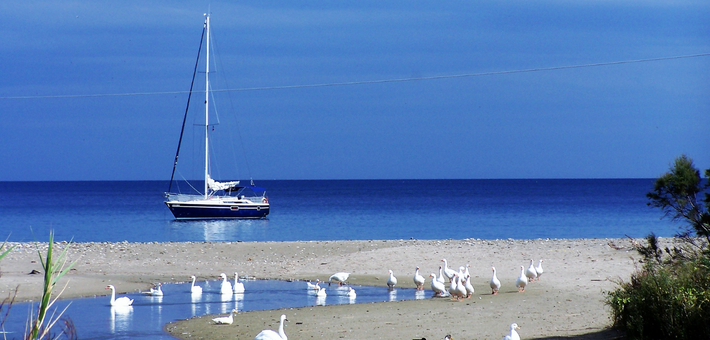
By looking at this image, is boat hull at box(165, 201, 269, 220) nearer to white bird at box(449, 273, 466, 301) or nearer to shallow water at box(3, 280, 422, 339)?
shallow water at box(3, 280, 422, 339)

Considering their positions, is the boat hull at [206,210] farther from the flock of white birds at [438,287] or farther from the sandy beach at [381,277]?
the flock of white birds at [438,287]

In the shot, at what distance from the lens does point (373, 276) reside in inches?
792

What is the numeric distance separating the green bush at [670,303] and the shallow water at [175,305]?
22.9 feet

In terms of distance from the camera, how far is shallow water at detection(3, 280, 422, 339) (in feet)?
40.9

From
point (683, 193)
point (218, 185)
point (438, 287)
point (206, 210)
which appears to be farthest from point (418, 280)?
point (218, 185)

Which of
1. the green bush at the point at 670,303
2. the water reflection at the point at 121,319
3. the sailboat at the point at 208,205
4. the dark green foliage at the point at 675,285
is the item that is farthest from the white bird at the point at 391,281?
the sailboat at the point at 208,205

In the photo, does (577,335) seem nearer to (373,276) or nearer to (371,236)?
(373,276)

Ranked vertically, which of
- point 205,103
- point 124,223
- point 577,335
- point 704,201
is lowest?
point 577,335

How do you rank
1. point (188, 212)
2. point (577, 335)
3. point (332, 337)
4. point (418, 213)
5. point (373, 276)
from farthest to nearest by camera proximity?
point (418, 213) → point (188, 212) → point (373, 276) → point (332, 337) → point (577, 335)

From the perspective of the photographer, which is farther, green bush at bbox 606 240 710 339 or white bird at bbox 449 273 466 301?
white bird at bbox 449 273 466 301

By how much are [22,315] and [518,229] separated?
126 ft

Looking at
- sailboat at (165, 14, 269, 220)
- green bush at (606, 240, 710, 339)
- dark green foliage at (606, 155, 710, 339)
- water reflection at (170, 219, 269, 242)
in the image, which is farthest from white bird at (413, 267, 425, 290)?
sailboat at (165, 14, 269, 220)

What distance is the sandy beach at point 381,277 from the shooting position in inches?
468

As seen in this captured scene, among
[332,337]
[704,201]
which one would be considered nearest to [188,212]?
[332,337]
